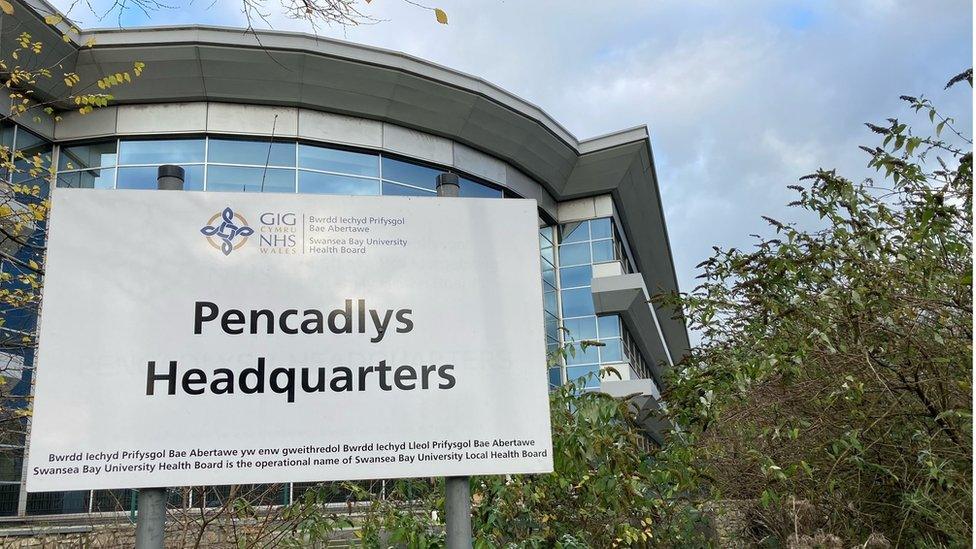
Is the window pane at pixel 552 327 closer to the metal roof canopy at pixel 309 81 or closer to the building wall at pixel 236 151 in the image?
the building wall at pixel 236 151

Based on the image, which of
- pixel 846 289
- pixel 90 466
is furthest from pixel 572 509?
pixel 90 466

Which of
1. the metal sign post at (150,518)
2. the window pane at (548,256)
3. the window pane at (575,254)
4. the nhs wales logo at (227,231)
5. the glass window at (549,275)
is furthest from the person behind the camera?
the window pane at (575,254)

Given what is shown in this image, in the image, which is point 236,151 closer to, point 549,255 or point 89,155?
point 89,155

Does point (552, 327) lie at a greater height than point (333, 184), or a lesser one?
lesser

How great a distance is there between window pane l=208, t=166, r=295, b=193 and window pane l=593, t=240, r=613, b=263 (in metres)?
11.7

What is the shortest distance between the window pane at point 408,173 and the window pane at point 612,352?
876cm

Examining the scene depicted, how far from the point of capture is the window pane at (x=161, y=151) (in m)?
19.4

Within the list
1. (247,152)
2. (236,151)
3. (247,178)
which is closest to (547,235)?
(247,152)

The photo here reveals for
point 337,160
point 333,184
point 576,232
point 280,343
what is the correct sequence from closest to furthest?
point 280,343
point 333,184
point 337,160
point 576,232

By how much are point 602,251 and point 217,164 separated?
44.4 feet

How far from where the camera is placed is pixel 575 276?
27.1 meters

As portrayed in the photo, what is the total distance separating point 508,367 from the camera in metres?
3.01

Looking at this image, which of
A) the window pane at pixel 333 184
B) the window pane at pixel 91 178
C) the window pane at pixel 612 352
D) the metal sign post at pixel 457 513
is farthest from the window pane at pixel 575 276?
the metal sign post at pixel 457 513

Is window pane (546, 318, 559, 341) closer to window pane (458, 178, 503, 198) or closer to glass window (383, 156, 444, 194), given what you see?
window pane (458, 178, 503, 198)
